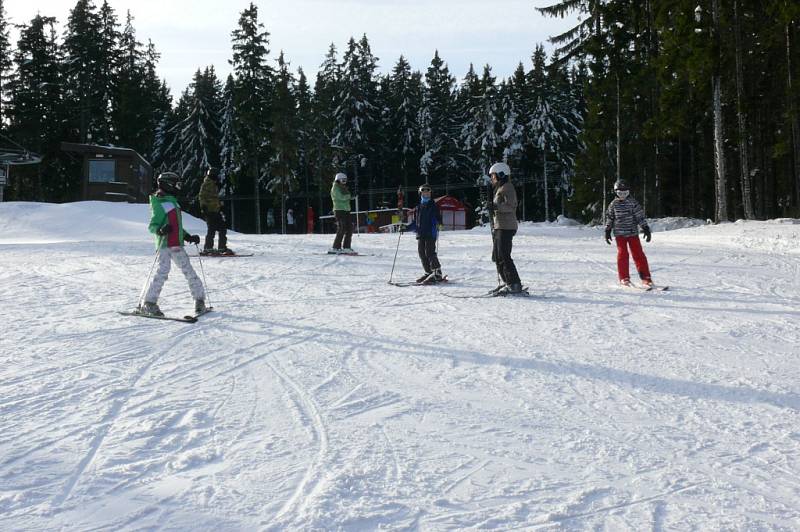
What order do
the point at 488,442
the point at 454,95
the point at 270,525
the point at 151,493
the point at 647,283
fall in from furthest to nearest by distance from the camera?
the point at 454,95, the point at 647,283, the point at 488,442, the point at 151,493, the point at 270,525

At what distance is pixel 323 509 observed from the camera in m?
3.10

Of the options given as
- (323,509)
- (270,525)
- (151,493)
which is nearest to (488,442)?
(323,509)

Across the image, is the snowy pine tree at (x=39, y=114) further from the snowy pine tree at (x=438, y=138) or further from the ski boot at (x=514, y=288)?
the ski boot at (x=514, y=288)

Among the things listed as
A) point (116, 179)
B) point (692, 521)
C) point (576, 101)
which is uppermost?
point (576, 101)

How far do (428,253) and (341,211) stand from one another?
446 cm

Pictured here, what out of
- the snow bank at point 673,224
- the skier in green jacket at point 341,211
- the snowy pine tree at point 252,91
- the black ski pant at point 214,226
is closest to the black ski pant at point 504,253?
the skier in green jacket at point 341,211

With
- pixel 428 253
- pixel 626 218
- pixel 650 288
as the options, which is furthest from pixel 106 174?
pixel 650 288

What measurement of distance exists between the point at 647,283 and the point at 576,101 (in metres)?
51.4

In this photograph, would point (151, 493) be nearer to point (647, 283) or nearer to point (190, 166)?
point (647, 283)

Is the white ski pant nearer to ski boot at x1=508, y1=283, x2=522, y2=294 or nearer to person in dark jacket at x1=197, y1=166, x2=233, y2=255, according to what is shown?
ski boot at x1=508, y1=283, x2=522, y2=294

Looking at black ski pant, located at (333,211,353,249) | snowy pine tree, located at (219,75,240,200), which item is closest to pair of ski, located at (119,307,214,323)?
black ski pant, located at (333,211,353,249)

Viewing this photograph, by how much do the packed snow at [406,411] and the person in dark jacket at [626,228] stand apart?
1.85 ft

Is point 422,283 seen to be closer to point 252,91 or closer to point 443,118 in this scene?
point 252,91

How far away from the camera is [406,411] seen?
454 centimetres
